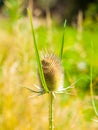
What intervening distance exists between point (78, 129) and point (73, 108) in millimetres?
486

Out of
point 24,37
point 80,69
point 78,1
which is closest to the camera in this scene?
point 24,37

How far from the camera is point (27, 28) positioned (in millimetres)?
3758

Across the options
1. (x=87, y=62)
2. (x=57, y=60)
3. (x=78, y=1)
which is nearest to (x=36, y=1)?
(x=78, y=1)

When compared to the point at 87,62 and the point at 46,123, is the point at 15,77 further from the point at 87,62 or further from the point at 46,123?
the point at 87,62

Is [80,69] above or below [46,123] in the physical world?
below

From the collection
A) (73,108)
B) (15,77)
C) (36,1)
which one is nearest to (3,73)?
(15,77)

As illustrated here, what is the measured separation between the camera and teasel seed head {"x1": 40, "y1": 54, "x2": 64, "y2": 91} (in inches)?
55.1

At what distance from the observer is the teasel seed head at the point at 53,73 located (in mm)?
1400

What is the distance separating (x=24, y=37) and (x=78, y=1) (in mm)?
14933

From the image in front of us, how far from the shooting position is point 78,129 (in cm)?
289

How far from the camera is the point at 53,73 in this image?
142cm

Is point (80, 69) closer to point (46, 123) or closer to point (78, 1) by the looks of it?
point (46, 123)

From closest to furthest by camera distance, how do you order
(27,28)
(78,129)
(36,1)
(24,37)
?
(78,129), (24,37), (27,28), (36,1)

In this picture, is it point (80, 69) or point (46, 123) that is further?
point (80, 69)
